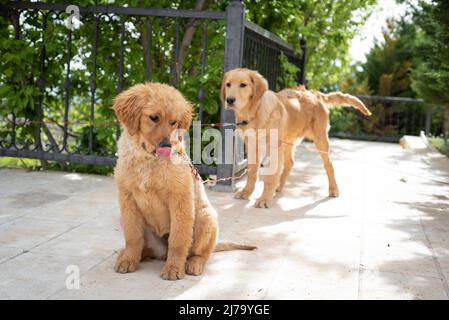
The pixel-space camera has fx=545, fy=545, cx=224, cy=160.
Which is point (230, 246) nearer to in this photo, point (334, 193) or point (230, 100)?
point (230, 100)

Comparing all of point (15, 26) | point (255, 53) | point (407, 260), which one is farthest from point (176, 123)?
point (15, 26)

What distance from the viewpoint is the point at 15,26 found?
22.8 ft

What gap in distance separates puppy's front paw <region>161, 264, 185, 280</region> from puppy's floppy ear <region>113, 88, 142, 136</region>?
2.83 ft

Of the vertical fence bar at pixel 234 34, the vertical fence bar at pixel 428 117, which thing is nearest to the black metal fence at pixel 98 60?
the vertical fence bar at pixel 234 34

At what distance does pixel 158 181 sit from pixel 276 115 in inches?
115

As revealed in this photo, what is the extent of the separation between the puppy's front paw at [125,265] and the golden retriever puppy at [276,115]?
2.43 m

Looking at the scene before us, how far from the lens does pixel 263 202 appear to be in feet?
18.6

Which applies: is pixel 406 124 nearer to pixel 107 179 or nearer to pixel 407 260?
pixel 107 179

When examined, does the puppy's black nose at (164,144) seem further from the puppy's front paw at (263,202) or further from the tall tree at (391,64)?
the tall tree at (391,64)

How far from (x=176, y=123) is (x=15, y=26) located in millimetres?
4554

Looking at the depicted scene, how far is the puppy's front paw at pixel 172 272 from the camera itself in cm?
330

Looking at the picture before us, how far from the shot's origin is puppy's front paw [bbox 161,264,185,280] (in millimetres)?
3297

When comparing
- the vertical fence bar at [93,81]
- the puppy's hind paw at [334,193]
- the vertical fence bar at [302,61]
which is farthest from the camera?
the vertical fence bar at [302,61]

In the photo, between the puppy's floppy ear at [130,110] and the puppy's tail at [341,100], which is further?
the puppy's tail at [341,100]
